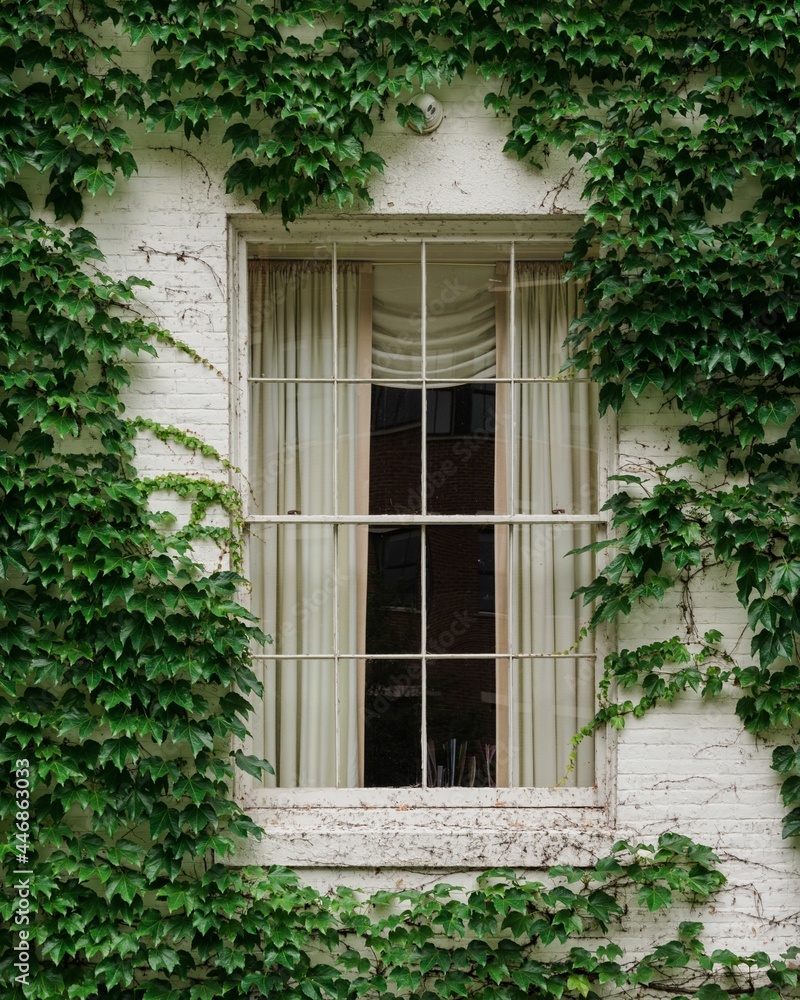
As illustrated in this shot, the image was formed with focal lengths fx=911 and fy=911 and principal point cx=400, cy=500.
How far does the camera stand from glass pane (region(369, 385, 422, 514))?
3.74 m

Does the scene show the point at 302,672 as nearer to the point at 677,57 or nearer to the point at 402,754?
the point at 402,754

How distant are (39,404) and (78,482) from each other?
0.34 metres

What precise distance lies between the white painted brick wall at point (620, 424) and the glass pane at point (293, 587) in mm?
388

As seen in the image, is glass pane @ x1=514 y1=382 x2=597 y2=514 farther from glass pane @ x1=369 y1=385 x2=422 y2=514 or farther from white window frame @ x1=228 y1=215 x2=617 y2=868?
glass pane @ x1=369 y1=385 x2=422 y2=514

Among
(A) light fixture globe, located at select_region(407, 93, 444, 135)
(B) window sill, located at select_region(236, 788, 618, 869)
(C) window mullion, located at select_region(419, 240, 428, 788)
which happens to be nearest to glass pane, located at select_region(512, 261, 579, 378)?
(C) window mullion, located at select_region(419, 240, 428, 788)

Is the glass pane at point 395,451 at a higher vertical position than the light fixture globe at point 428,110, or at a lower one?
lower

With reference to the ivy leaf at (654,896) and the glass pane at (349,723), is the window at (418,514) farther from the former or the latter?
the ivy leaf at (654,896)

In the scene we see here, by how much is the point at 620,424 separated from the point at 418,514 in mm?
885

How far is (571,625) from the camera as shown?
147 inches

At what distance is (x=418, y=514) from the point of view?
3.72 metres

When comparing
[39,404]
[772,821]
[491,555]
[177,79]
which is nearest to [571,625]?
[491,555]

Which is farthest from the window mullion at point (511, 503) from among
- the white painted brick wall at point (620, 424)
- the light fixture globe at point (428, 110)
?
the light fixture globe at point (428, 110)

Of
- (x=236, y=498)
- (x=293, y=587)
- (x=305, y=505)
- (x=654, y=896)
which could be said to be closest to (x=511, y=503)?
(x=305, y=505)

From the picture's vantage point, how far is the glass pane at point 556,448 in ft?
12.3
